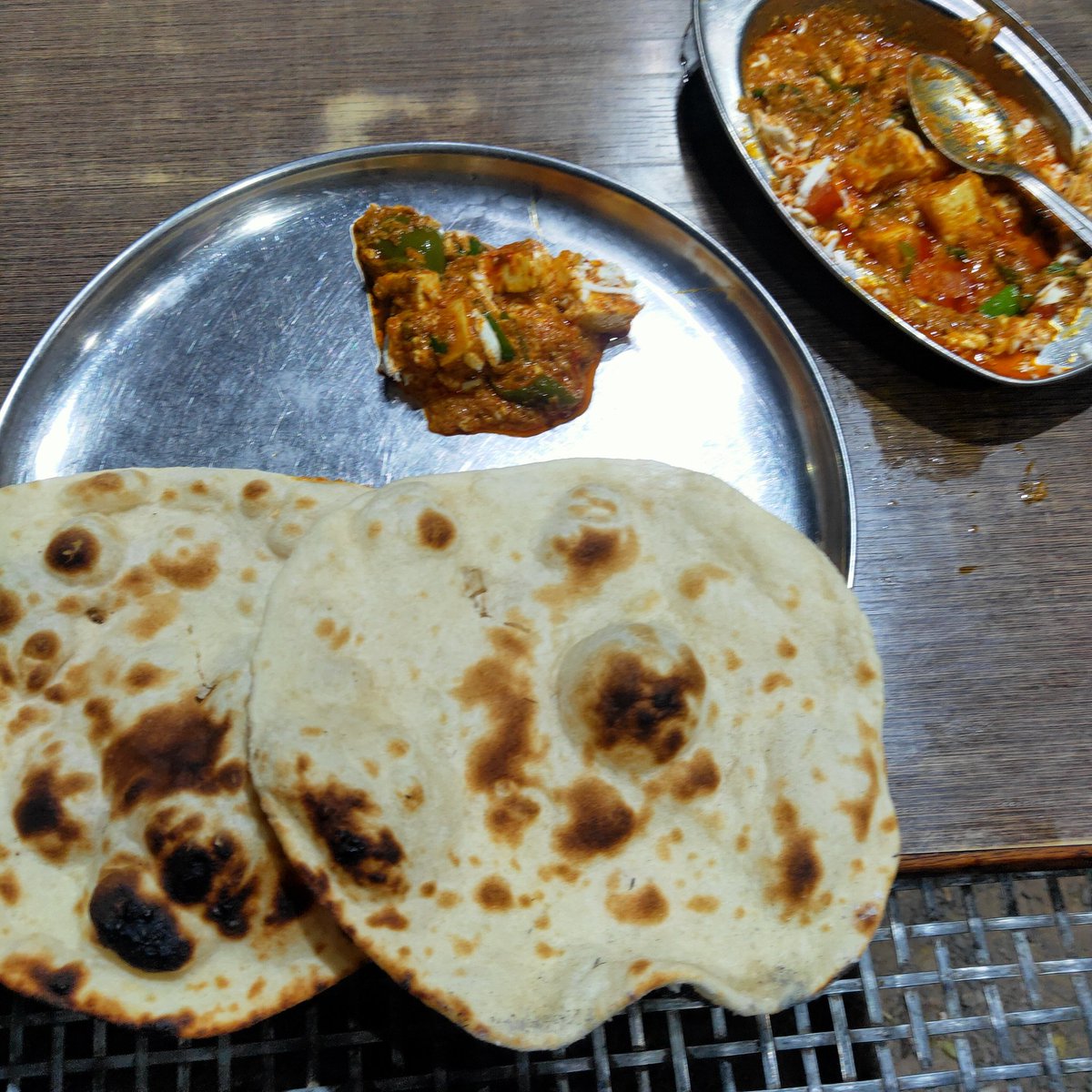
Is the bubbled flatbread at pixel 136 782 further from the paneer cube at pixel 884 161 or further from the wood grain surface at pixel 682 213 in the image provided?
the paneer cube at pixel 884 161

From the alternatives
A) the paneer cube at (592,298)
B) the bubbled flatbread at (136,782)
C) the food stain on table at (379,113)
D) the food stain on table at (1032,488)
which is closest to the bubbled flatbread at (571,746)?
the bubbled flatbread at (136,782)

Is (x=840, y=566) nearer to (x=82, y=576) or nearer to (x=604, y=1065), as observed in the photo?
(x=604, y=1065)

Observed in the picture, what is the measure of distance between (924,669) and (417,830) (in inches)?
57.1

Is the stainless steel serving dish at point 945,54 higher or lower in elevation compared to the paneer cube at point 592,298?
higher

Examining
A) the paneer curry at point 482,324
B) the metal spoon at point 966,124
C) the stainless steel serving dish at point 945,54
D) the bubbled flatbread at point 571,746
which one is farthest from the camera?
the metal spoon at point 966,124

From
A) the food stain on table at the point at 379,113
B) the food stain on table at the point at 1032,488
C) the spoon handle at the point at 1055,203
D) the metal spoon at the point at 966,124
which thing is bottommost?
the food stain on table at the point at 1032,488

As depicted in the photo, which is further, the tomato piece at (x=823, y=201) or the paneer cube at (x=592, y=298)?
the tomato piece at (x=823, y=201)

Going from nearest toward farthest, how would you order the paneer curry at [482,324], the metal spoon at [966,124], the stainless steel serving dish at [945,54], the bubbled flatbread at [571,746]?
the bubbled flatbread at [571,746] < the paneer curry at [482,324] < the stainless steel serving dish at [945,54] < the metal spoon at [966,124]

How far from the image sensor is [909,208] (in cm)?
252

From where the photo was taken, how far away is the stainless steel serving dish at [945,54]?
94.3 inches

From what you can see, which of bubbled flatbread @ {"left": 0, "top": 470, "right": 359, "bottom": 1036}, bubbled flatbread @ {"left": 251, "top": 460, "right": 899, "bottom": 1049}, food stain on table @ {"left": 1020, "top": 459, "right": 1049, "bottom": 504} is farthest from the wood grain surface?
bubbled flatbread @ {"left": 0, "top": 470, "right": 359, "bottom": 1036}

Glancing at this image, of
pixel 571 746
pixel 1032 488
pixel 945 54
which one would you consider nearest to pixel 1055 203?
pixel 945 54

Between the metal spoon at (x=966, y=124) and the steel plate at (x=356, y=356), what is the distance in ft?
2.59

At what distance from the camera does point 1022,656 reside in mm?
2348
